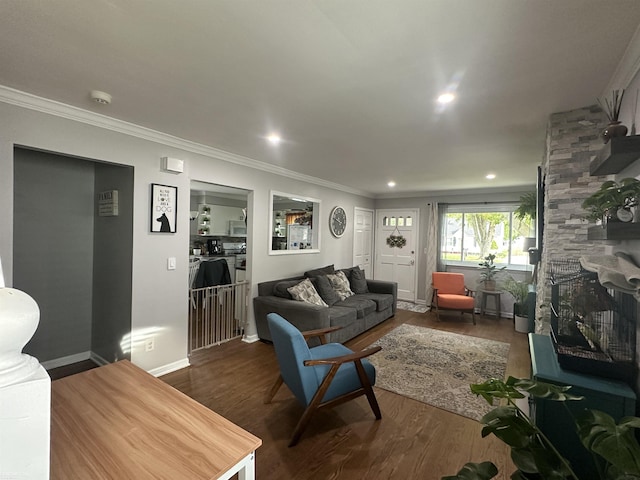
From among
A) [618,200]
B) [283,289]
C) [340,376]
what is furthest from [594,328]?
[283,289]

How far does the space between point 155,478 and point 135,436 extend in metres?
0.22

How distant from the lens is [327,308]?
12.4 feet

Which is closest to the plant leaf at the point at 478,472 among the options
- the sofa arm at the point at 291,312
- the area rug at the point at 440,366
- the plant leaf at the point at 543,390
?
the plant leaf at the point at 543,390

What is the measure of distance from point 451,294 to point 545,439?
16.1 ft

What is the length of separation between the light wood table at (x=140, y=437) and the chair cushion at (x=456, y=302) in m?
4.85

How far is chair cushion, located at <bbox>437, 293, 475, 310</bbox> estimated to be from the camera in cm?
519

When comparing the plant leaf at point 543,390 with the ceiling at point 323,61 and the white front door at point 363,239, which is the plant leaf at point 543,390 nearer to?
the ceiling at point 323,61

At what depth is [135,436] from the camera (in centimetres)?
104

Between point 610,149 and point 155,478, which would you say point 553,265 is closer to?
point 610,149

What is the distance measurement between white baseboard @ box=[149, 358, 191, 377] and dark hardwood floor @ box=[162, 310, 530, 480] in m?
0.07

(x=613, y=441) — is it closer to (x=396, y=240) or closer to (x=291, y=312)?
(x=291, y=312)

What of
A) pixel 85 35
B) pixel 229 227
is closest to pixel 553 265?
pixel 85 35

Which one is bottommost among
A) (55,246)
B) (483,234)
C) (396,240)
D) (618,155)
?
(55,246)

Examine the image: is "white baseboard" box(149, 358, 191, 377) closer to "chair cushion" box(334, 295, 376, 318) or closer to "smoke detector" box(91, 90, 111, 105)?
"chair cushion" box(334, 295, 376, 318)
